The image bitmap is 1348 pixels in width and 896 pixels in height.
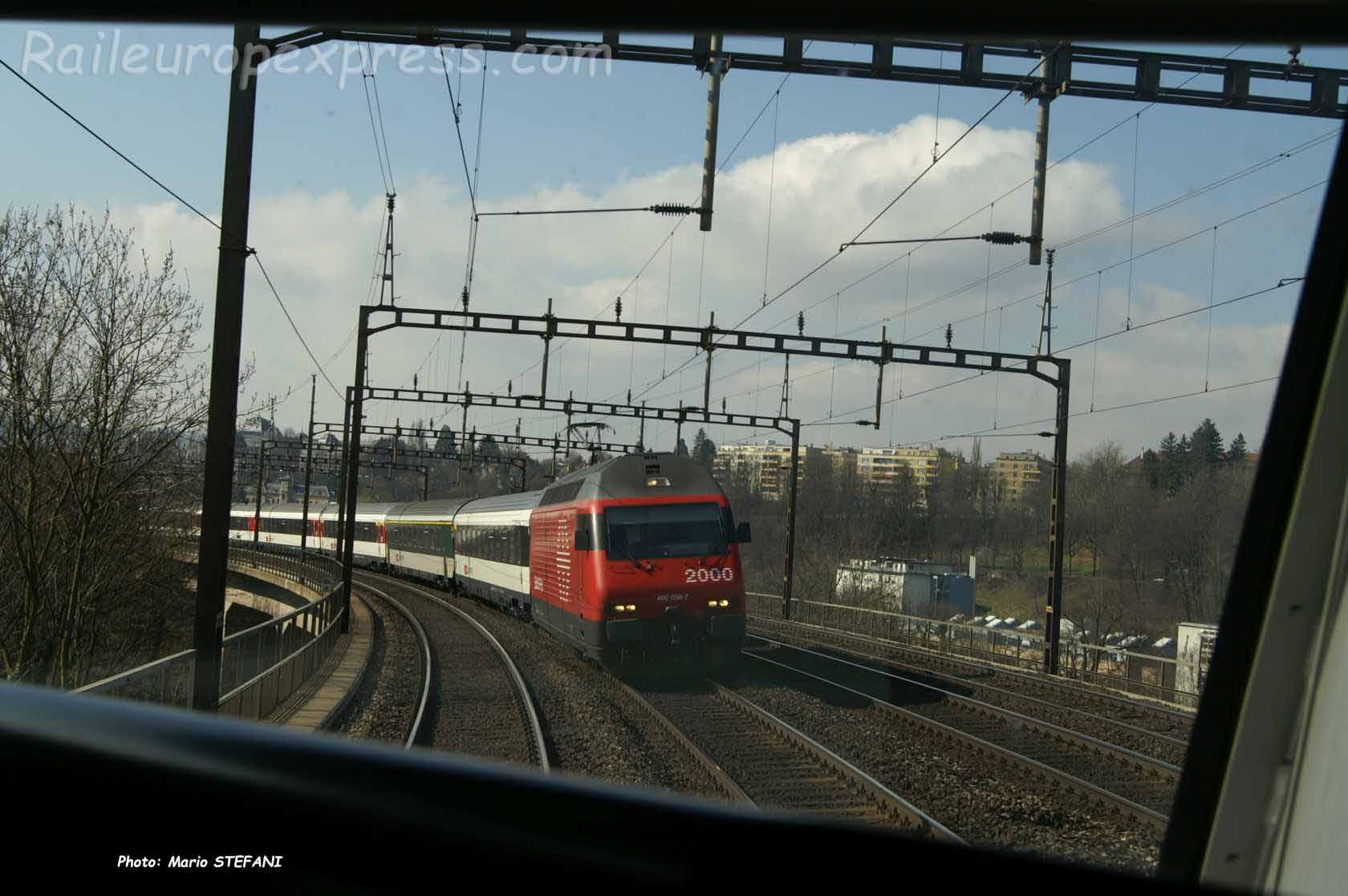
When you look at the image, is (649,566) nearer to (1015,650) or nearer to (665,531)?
(665,531)

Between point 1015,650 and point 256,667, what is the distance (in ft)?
55.2

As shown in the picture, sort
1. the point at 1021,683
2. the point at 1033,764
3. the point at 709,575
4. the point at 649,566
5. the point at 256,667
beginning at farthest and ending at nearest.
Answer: the point at 1021,683 → the point at 709,575 → the point at 649,566 → the point at 256,667 → the point at 1033,764

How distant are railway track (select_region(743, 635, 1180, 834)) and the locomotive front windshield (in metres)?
2.99

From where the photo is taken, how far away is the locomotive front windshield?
57.6ft

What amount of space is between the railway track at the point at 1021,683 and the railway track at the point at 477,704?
22.6 feet

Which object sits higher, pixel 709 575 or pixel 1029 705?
pixel 709 575

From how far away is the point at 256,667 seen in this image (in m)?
13.3

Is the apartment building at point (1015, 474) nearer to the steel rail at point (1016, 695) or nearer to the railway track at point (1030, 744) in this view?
the steel rail at point (1016, 695)

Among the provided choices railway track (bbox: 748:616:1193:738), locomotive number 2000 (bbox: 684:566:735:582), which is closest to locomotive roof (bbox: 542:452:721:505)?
locomotive number 2000 (bbox: 684:566:735:582)

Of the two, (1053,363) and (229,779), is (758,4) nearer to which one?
(229,779)

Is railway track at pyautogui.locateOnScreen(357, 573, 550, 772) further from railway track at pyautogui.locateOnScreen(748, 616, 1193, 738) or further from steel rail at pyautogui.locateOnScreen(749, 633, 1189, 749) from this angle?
Result: railway track at pyautogui.locateOnScreen(748, 616, 1193, 738)

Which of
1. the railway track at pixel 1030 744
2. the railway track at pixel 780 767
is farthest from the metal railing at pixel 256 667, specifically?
the railway track at pixel 1030 744

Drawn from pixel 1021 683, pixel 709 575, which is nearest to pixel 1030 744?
pixel 709 575

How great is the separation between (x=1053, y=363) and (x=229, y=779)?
895 inches
